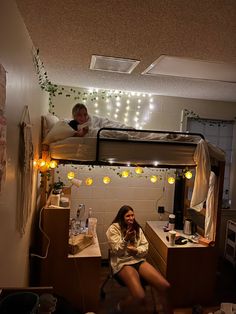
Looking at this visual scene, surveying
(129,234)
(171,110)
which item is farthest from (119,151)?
(171,110)

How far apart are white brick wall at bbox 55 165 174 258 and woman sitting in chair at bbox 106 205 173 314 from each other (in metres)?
0.87

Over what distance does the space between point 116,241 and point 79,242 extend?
0.44 metres

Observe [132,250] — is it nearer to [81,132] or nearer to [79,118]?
[81,132]

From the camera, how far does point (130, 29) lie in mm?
1822

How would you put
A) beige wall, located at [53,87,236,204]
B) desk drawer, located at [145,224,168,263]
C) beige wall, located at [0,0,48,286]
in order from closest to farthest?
beige wall, located at [0,0,48,286] < desk drawer, located at [145,224,168,263] < beige wall, located at [53,87,236,204]

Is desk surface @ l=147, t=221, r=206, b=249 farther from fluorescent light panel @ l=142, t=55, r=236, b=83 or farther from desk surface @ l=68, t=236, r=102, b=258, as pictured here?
fluorescent light panel @ l=142, t=55, r=236, b=83

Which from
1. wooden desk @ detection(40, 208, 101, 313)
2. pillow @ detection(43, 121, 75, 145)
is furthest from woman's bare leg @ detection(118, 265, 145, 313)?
pillow @ detection(43, 121, 75, 145)

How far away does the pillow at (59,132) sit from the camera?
283cm

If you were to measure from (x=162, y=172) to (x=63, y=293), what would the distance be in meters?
2.33

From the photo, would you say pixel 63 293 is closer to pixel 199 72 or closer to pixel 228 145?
pixel 199 72

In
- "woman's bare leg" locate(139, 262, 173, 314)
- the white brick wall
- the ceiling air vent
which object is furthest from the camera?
the white brick wall

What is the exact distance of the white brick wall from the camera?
4051 mm

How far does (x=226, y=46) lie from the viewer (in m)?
2.01

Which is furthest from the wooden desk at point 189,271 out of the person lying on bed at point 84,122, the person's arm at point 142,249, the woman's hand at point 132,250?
the person lying on bed at point 84,122
